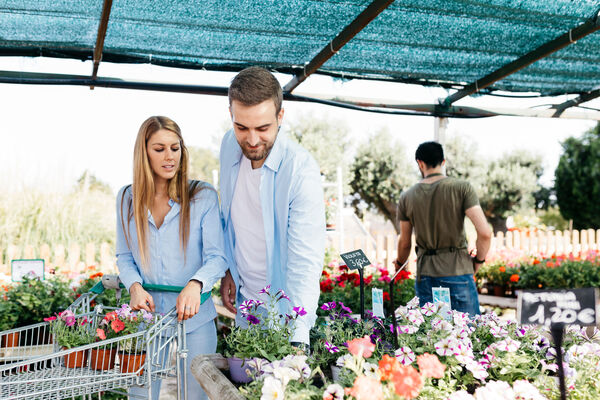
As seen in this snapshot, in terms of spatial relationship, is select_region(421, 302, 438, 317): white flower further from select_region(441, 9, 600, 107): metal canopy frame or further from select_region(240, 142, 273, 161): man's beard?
select_region(441, 9, 600, 107): metal canopy frame

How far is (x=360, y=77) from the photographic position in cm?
370

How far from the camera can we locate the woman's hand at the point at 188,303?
1.57 meters

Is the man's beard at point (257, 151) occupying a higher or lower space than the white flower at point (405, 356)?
higher

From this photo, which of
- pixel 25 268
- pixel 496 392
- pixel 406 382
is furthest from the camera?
pixel 25 268

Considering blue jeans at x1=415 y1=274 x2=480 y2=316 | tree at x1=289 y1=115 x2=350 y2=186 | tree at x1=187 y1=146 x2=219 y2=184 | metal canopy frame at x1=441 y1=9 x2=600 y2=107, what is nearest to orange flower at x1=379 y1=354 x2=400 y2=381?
blue jeans at x1=415 y1=274 x2=480 y2=316

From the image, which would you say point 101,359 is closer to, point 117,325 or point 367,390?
point 117,325

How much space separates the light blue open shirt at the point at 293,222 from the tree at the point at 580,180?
17207mm

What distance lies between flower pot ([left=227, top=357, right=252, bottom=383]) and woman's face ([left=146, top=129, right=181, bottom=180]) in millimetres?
754

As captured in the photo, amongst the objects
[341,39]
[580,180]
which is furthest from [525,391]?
[580,180]

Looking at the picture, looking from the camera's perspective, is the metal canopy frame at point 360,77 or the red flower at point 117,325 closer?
the red flower at point 117,325

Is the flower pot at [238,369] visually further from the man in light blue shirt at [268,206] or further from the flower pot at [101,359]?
the flower pot at [101,359]

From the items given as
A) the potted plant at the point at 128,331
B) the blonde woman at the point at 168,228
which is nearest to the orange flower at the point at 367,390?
the potted plant at the point at 128,331

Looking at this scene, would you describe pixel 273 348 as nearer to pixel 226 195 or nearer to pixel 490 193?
pixel 226 195

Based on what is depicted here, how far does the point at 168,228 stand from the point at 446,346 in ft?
3.51
